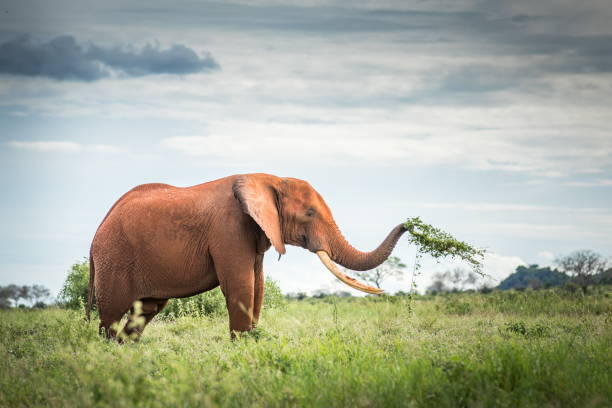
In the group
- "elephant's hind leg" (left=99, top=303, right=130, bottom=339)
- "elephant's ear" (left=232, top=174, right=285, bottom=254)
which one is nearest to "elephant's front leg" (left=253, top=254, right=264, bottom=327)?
"elephant's ear" (left=232, top=174, right=285, bottom=254)

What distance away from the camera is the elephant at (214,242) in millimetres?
11242

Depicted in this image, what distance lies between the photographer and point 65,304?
2091cm

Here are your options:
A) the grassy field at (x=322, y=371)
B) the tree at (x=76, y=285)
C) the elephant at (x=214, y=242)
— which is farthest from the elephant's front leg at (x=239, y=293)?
the tree at (x=76, y=285)

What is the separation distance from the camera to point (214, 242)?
11391 mm

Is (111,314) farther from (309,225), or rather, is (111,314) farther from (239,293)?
(309,225)

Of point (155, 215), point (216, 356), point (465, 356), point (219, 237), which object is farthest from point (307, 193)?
point (465, 356)

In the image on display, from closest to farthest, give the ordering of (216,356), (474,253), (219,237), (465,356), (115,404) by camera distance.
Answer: (115,404), (465,356), (216,356), (219,237), (474,253)

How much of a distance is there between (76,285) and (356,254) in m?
11.6

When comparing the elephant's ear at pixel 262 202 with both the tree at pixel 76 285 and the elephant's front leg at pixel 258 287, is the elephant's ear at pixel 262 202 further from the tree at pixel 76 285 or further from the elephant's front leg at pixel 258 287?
the tree at pixel 76 285

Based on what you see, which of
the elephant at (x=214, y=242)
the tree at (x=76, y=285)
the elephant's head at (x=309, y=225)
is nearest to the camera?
the elephant at (x=214, y=242)

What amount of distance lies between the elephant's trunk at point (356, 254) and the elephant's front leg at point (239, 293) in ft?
5.09

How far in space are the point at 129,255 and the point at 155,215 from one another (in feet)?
2.77

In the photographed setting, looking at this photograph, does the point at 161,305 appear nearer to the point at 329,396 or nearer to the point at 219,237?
the point at 219,237

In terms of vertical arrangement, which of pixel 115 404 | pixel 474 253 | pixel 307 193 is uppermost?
pixel 307 193
